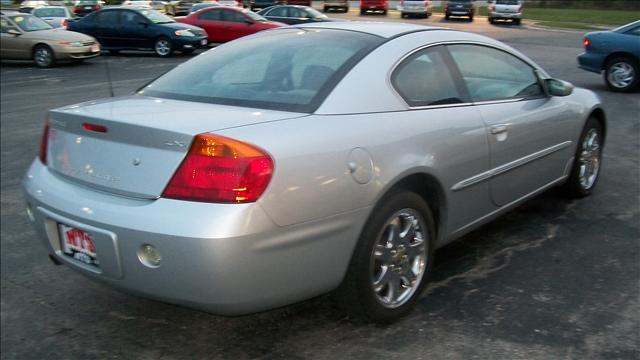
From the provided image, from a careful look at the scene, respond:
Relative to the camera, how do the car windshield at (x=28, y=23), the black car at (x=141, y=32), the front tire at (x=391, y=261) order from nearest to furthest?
the front tire at (x=391, y=261)
the car windshield at (x=28, y=23)
the black car at (x=141, y=32)

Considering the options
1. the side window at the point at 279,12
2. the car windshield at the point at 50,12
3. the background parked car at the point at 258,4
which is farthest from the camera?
the background parked car at the point at 258,4

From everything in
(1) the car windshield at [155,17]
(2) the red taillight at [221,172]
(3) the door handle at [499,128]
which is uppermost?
(2) the red taillight at [221,172]

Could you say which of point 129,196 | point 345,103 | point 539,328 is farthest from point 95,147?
point 539,328

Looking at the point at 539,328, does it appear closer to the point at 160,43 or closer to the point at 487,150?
the point at 487,150

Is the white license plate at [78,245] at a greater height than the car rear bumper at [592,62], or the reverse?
the white license plate at [78,245]

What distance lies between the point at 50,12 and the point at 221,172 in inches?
1123

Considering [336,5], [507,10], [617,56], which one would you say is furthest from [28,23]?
[336,5]

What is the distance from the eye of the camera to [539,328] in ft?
11.0

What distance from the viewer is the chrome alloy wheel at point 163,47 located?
64.7 ft

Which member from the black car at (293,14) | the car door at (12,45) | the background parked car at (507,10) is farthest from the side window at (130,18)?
the background parked car at (507,10)

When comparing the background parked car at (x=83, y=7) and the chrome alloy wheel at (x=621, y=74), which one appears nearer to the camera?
the chrome alloy wheel at (x=621, y=74)

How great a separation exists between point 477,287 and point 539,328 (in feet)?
1.80

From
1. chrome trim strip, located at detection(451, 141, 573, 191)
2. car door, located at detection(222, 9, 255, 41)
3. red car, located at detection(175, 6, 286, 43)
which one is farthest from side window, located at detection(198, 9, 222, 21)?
chrome trim strip, located at detection(451, 141, 573, 191)

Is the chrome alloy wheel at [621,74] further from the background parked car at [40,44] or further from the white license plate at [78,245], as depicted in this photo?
the background parked car at [40,44]
